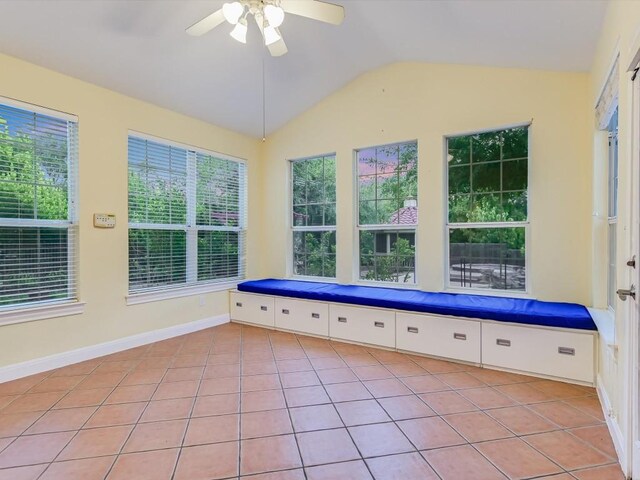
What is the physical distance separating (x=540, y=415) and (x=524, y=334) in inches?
29.4

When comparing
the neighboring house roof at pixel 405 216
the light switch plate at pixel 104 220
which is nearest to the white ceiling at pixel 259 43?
the light switch plate at pixel 104 220

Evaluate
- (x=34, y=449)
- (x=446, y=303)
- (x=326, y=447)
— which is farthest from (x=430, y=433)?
(x=34, y=449)

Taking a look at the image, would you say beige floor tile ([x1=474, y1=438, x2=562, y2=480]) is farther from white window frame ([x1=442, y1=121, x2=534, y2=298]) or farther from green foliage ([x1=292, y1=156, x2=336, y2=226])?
green foliage ([x1=292, y1=156, x2=336, y2=226])

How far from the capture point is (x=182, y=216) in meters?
4.23

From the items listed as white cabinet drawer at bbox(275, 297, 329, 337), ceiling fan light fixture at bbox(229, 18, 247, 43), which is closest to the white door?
ceiling fan light fixture at bbox(229, 18, 247, 43)

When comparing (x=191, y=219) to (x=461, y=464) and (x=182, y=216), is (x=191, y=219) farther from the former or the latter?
(x=461, y=464)

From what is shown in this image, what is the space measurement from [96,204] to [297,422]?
110 inches

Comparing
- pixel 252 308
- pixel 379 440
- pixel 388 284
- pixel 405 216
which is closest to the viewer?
pixel 379 440

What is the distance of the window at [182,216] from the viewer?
12.6ft

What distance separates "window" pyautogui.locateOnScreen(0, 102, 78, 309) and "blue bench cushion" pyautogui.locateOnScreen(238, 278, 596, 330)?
6.77ft

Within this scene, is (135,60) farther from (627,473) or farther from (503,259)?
(627,473)

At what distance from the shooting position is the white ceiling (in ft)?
8.49

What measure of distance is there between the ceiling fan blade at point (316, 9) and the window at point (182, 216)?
2337mm

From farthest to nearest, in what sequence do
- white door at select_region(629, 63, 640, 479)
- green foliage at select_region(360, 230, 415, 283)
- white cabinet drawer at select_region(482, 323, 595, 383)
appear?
green foliage at select_region(360, 230, 415, 283) → white cabinet drawer at select_region(482, 323, 595, 383) → white door at select_region(629, 63, 640, 479)
